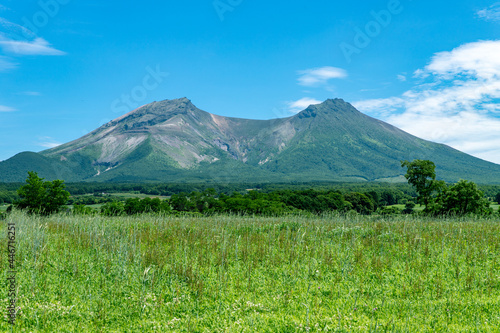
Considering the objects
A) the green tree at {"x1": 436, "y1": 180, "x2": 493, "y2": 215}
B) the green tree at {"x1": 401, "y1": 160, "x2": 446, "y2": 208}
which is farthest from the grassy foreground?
the green tree at {"x1": 401, "y1": 160, "x2": 446, "y2": 208}

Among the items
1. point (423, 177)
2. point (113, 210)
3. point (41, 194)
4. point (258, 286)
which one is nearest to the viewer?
point (258, 286)

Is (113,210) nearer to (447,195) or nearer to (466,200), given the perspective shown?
(447,195)

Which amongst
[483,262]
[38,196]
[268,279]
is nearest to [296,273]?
[268,279]

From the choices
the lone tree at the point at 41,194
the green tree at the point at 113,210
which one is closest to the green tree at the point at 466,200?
the green tree at the point at 113,210

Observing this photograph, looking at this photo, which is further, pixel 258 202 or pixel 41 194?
pixel 258 202

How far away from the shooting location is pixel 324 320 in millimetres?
6469

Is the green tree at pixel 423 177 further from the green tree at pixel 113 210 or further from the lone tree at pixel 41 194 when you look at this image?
the lone tree at pixel 41 194

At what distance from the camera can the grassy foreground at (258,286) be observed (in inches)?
253

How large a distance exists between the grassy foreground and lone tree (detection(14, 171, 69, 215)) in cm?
2239

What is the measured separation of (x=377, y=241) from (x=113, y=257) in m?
9.36

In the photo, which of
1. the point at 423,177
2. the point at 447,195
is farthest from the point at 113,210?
the point at 423,177

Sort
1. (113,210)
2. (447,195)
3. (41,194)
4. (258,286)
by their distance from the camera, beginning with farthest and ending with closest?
(113,210), (447,195), (41,194), (258,286)

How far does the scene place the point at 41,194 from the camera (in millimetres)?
31844

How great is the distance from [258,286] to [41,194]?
31284 millimetres
